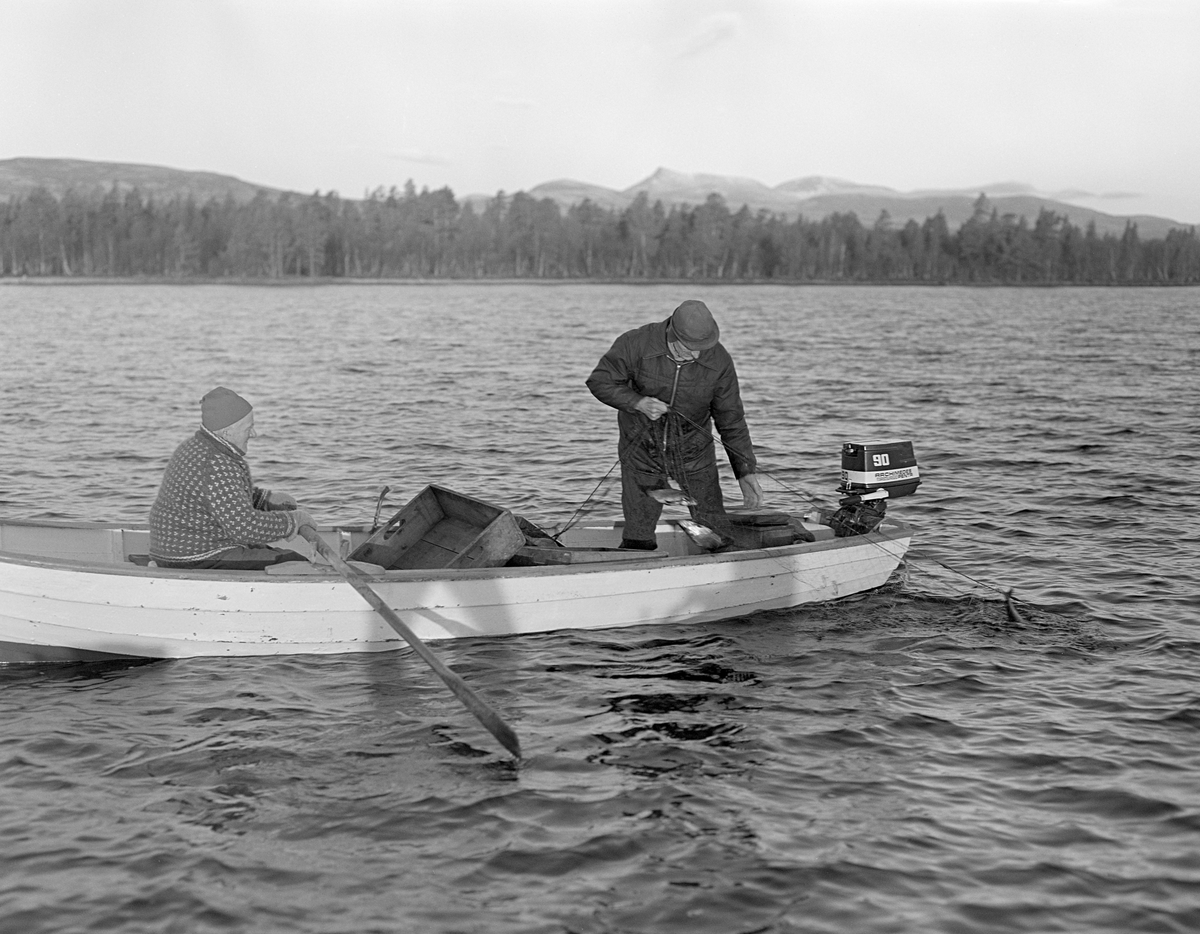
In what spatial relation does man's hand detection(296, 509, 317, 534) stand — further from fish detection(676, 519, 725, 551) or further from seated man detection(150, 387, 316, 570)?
fish detection(676, 519, 725, 551)

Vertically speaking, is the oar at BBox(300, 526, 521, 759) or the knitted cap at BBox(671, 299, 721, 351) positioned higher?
the knitted cap at BBox(671, 299, 721, 351)

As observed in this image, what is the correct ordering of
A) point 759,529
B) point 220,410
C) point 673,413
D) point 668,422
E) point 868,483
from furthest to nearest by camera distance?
point 759,529 < point 868,483 < point 668,422 < point 673,413 < point 220,410

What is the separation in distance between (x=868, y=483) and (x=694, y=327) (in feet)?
9.78

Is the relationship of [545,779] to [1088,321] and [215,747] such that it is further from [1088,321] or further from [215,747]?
[1088,321]

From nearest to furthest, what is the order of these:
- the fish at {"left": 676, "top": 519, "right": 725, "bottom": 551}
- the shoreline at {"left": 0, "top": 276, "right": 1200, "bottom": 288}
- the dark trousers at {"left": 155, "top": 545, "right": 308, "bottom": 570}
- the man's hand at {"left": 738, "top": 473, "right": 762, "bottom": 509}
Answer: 1. the dark trousers at {"left": 155, "top": 545, "right": 308, "bottom": 570}
2. the man's hand at {"left": 738, "top": 473, "right": 762, "bottom": 509}
3. the fish at {"left": 676, "top": 519, "right": 725, "bottom": 551}
4. the shoreline at {"left": 0, "top": 276, "right": 1200, "bottom": 288}

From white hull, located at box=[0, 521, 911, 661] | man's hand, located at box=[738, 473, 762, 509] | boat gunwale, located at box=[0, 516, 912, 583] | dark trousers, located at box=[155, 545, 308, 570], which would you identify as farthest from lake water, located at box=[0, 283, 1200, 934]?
man's hand, located at box=[738, 473, 762, 509]

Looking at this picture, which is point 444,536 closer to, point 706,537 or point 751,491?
point 706,537

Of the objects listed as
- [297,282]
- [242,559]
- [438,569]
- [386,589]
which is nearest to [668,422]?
[438,569]

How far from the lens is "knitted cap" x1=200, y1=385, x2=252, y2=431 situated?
9.71m

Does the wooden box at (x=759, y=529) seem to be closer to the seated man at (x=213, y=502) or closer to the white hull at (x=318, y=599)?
the white hull at (x=318, y=599)

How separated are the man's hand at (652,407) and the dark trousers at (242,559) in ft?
10.7

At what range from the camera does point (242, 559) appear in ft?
34.7

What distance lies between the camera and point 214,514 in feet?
32.3

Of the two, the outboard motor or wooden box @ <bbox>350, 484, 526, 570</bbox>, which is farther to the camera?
the outboard motor
